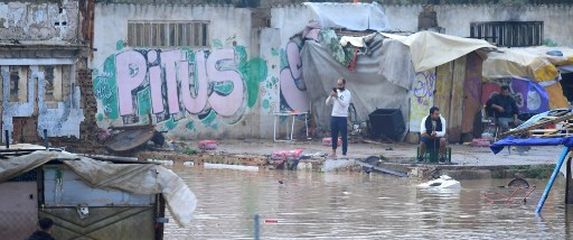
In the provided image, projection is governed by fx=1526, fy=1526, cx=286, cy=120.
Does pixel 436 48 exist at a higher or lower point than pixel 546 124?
higher

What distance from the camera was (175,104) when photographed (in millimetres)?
33594

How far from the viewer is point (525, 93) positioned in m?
33.2

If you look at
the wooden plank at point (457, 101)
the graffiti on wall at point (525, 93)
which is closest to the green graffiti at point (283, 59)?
the wooden plank at point (457, 101)

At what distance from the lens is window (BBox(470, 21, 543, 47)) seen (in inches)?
1426

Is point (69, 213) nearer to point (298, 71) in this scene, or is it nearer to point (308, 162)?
point (308, 162)

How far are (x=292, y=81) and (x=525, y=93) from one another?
204 inches

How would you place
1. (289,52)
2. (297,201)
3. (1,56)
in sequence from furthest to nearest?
(289,52) < (1,56) < (297,201)

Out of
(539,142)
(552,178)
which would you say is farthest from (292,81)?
(539,142)

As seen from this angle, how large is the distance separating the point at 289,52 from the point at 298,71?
50 cm

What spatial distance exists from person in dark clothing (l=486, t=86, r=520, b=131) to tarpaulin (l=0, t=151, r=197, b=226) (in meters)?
17.7

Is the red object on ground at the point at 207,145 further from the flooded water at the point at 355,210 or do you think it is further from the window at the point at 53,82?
the flooded water at the point at 355,210

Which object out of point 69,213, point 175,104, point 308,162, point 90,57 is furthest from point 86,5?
point 69,213

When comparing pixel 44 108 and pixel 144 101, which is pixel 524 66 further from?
pixel 44 108

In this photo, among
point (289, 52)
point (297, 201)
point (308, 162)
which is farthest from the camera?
point (289, 52)
